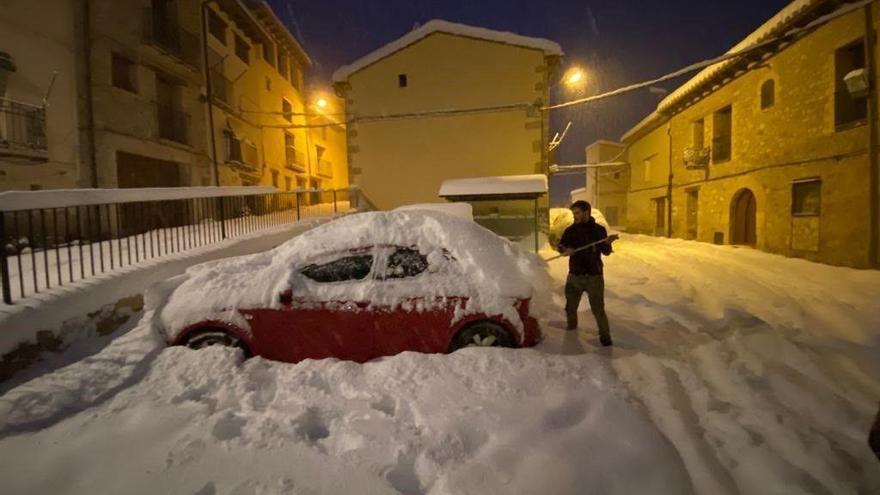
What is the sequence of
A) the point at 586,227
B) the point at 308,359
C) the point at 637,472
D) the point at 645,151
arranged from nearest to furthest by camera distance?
1. the point at 637,472
2. the point at 308,359
3. the point at 586,227
4. the point at 645,151

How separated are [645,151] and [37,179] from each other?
2471cm

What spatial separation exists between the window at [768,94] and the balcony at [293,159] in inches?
853

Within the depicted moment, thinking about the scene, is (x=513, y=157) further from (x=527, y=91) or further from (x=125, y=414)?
(x=125, y=414)

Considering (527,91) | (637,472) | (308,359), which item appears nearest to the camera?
(637,472)

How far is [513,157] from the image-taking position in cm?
1459

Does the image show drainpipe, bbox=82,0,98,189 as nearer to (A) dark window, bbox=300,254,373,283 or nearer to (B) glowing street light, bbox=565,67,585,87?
(A) dark window, bbox=300,254,373,283

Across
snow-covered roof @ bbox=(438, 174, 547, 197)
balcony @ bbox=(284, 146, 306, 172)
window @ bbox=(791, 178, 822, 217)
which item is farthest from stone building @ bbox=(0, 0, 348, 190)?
window @ bbox=(791, 178, 822, 217)

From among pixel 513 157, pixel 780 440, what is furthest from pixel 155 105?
pixel 780 440

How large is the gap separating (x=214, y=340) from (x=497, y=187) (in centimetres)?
887

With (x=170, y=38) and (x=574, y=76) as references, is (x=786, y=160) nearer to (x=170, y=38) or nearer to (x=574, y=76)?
(x=574, y=76)

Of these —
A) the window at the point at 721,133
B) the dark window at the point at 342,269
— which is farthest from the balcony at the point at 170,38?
the window at the point at 721,133

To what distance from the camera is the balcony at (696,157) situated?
50.0 ft

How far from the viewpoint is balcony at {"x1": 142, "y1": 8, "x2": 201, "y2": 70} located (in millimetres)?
13055

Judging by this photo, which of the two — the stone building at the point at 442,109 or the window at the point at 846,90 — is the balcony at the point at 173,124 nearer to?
the stone building at the point at 442,109
